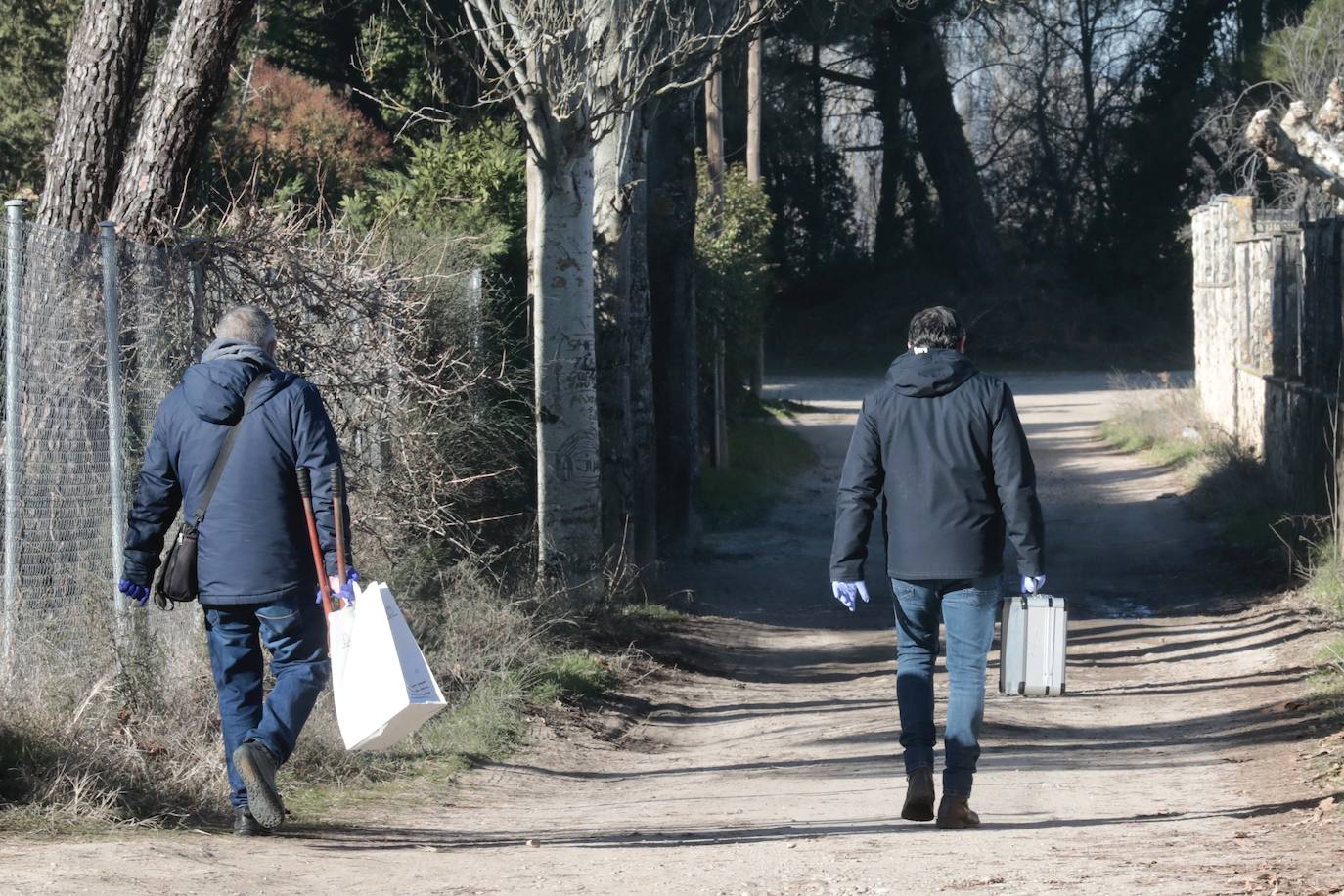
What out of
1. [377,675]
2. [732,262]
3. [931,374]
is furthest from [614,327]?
[732,262]

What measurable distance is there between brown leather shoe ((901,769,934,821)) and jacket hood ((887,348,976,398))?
1.41 m

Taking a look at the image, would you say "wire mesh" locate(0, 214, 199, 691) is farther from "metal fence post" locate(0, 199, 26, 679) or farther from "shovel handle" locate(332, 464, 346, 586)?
"shovel handle" locate(332, 464, 346, 586)

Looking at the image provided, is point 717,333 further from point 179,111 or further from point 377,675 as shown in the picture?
point 377,675

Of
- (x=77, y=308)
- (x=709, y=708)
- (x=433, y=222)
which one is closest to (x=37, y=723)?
(x=77, y=308)

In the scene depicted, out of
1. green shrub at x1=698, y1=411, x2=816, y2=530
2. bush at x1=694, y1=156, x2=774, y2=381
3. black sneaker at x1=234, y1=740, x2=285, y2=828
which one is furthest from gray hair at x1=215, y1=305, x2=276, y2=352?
bush at x1=694, y1=156, x2=774, y2=381

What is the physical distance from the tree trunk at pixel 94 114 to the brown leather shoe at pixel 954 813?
5.21 metres

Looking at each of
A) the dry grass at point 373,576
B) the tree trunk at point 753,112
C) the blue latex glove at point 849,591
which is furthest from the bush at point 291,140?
the blue latex glove at point 849,591

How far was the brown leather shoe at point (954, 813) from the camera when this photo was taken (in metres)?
5.84

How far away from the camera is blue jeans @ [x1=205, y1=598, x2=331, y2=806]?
17.8 ft

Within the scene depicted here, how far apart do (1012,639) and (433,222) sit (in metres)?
7.15

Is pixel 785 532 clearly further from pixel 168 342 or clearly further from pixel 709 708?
pixel 168 342

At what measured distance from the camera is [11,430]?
6027mm

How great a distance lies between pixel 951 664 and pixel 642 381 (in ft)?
22.9

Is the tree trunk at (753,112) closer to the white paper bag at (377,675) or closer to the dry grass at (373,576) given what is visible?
the dry grass at (373,576)
